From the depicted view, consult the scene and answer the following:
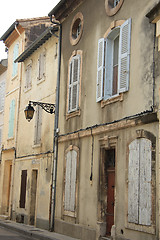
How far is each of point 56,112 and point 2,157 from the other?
7.97m

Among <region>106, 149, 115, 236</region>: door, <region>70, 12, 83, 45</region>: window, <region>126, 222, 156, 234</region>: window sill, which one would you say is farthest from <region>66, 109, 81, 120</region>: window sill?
<region>126, 222, 156, 234</region>: window sill

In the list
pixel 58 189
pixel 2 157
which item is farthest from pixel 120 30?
pixel 2 157

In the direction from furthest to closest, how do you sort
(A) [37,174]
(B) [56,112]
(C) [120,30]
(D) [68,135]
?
(A) [37,174]
(B) [56,112]
(D) [68,135]
(C) [120,30]

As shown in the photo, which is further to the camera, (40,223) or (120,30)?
(40,223)

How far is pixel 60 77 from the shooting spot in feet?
48.9

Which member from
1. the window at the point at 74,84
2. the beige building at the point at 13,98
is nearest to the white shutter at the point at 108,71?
the window at the point at 74,84

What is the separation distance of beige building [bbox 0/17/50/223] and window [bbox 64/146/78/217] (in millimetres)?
6314

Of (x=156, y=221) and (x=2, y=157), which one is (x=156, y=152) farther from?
(x=2, y=157)

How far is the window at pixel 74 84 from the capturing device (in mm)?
13258

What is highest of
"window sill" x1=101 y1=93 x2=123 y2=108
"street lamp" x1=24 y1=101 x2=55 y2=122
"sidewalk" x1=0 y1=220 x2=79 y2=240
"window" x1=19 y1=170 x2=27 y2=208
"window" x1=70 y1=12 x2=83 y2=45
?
"window" x1=70 y1=12 x2=83 y2=45

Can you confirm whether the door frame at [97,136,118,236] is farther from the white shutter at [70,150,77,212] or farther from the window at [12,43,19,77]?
the window at [12,43,19,77]

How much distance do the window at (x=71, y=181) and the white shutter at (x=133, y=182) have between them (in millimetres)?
3264

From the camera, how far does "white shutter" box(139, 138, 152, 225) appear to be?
880 centimetres

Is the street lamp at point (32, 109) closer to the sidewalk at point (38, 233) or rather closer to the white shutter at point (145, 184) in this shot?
the sidewalk at point (38, 233)
